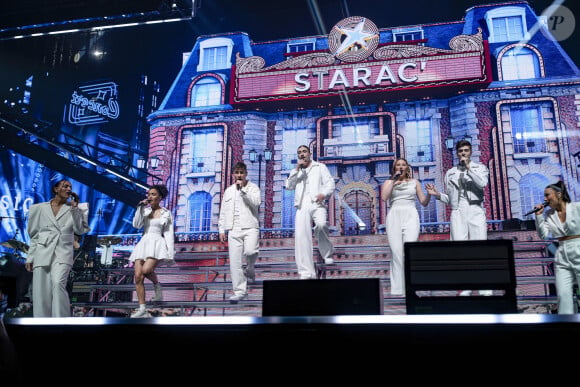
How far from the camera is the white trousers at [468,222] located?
605 centimetres

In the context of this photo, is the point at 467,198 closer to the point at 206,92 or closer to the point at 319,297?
the point at 319,297

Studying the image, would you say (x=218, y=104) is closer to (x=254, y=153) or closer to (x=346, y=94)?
(x=254, y=153)

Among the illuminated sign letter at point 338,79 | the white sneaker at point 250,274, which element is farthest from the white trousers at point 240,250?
the illuminated sign letter at point 338,79

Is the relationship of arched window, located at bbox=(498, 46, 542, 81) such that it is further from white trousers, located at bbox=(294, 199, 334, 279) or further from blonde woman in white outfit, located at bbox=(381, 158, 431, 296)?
white trousers, located at bbox=(294, 199, 334, 279)

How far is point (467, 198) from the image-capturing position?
Answer: 6188mm

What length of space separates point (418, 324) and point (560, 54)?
9018 millimetres

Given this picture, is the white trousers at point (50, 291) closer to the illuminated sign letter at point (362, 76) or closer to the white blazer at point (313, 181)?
the white blazer at point (313, 181)

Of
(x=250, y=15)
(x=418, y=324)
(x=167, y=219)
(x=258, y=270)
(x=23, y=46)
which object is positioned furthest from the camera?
(x=23, y=46)

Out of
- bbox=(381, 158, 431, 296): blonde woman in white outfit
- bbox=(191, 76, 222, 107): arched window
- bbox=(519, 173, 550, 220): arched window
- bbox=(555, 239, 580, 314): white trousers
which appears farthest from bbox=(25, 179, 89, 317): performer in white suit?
bbox=(519, 173, 550, 220): arched window

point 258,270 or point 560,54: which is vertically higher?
point 560,54

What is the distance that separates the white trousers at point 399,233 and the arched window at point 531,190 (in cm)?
459

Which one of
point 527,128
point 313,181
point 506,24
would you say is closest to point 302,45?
point 506,24

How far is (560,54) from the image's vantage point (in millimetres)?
9055

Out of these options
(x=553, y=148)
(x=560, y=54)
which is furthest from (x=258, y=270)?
(x=560, y=54)
